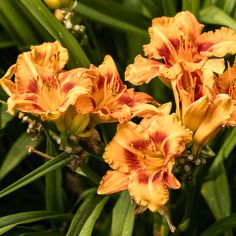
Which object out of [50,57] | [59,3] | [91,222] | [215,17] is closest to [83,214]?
[91,222]

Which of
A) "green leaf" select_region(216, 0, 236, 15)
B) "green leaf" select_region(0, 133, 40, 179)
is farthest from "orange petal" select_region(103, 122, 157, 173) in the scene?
"green leaf" select_region(216, 0, 236, 15)

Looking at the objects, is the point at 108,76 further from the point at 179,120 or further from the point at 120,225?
the point at 120,225

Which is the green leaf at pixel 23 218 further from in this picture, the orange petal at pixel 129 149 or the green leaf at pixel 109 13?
the green leaf at pixel 109 13

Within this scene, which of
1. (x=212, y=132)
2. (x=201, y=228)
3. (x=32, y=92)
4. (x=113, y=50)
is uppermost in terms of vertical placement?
(x=32, y=92)

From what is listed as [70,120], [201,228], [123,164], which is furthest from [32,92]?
[201,228]

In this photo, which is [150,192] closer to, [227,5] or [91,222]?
[91,222]

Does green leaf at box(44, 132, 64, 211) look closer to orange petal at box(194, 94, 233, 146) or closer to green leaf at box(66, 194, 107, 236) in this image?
green leaf at box(66, 194, 107, 236)

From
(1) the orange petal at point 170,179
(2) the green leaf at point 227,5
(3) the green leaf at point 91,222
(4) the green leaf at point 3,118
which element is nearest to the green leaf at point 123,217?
(3) the green leaf at point 91,222
